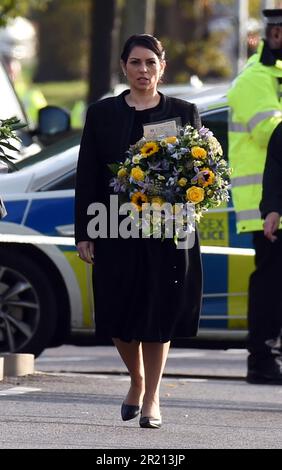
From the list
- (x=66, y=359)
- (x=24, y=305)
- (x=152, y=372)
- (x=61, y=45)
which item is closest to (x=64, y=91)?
(x=61, y=45)

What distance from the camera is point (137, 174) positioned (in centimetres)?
769

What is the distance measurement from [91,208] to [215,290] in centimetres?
265

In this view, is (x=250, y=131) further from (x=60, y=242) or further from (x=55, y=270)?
(x=55, y=270)

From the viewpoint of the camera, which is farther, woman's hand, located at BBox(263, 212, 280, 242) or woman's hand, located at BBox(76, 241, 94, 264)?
woman's hand, located at BBox(263, 212, 280, 242)

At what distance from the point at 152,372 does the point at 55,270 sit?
2698 millimetres

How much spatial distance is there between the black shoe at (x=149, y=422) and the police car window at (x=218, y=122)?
3.14 metres

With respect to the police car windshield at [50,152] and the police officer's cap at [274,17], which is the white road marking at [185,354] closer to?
the police car windshield at [50,152]

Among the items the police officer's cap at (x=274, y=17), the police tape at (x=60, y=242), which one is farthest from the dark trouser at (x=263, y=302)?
the police officer's cap at (x=274, y=17)

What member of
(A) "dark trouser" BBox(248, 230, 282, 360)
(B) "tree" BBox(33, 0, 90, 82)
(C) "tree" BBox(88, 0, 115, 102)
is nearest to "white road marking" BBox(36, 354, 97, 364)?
(A) "dark trouser" BBox(248, 230, 282, 360)

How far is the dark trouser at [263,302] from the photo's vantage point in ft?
31.9

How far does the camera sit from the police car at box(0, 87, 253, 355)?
33.9ft

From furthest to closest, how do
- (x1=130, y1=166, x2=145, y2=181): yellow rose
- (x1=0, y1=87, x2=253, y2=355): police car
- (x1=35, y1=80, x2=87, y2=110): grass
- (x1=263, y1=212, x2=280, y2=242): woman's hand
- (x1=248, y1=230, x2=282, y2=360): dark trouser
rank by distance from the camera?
(x1=35, y1=80, x2=87, y2=110): grass < (x1=0, y1=87, x2=253, y2=355): police car < (x1=248, y1=230, x2=282, y2=360): dark trouser < (x1=263, y1=212, x2=280, y2=242): woman's hand < (x1=130, y1=166, x2=145, y2=181): yellow rose

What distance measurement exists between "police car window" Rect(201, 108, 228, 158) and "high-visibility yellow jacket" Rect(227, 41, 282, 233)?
86 cm

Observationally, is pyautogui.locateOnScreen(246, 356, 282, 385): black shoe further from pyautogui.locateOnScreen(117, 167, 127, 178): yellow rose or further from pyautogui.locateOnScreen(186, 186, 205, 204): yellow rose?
pyautogui.locateOnScreen(117, 167, 127, 178): yellow rose
